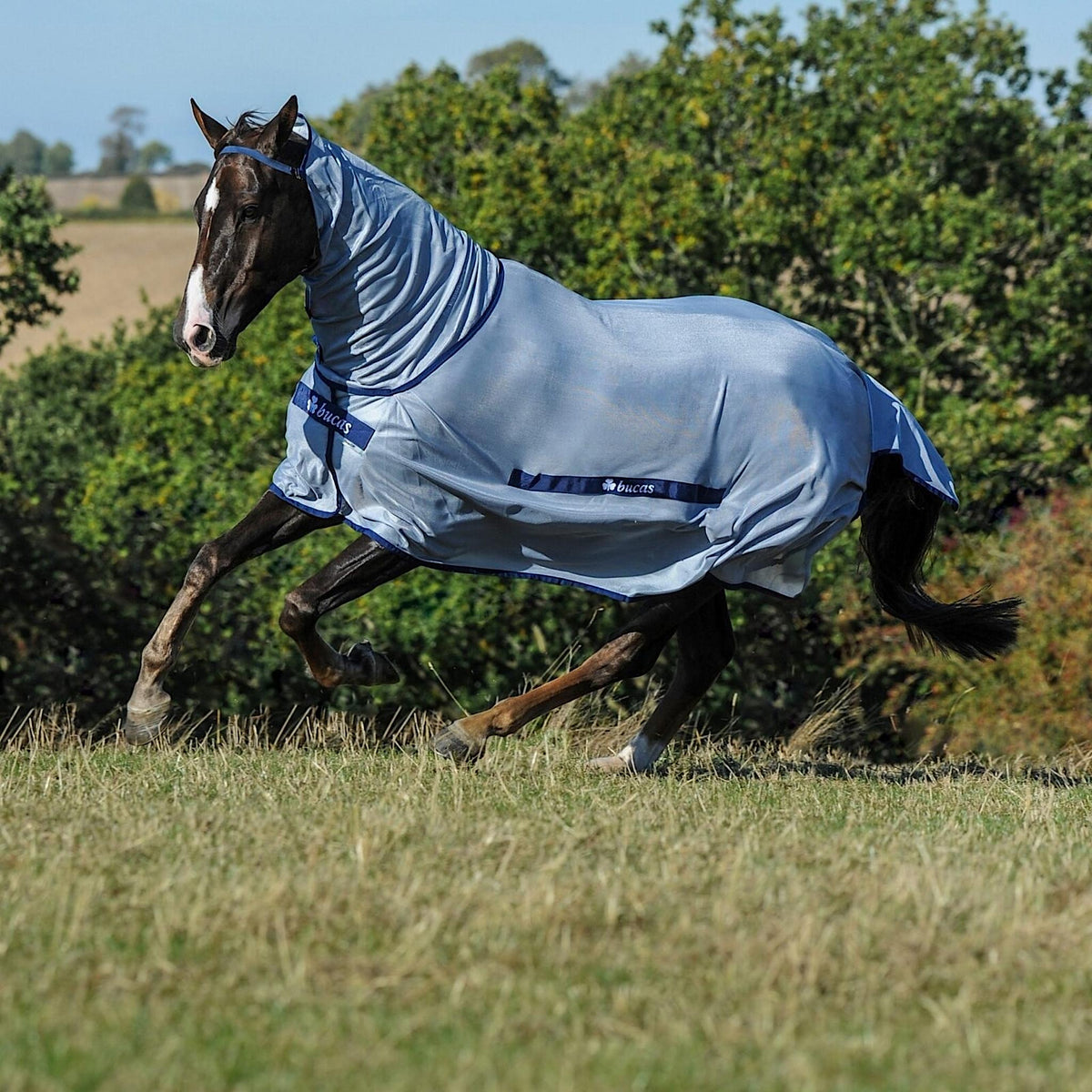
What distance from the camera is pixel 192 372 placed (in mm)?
12312

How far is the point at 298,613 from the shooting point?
18.0ft

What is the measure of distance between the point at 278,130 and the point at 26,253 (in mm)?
5222

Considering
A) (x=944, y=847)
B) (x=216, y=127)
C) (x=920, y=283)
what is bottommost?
(x=944, y=847)

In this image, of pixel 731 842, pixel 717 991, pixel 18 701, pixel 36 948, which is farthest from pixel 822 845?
pixel 18 701

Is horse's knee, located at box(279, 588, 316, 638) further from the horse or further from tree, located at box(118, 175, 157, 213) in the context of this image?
tree, located at box(118, 175, 157, 213)

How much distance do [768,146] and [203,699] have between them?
19.1ft

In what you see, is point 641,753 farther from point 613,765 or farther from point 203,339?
point 203,339

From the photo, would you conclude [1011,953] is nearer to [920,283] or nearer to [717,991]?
[717,991]

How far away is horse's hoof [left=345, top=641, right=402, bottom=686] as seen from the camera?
581cm

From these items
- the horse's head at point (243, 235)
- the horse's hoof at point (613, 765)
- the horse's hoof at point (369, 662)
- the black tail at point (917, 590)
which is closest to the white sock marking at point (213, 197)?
the horse's head at point (243, 235)

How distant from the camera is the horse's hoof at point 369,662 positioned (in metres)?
5.81

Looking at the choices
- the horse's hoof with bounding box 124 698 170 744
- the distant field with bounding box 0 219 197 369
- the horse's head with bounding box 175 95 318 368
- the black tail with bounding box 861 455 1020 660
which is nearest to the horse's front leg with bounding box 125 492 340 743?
the horse's hoof with bounding box 124 698 170 744

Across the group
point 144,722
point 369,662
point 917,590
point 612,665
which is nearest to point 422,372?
point 369,662

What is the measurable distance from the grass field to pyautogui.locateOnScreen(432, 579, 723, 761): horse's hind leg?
2.01 feet
